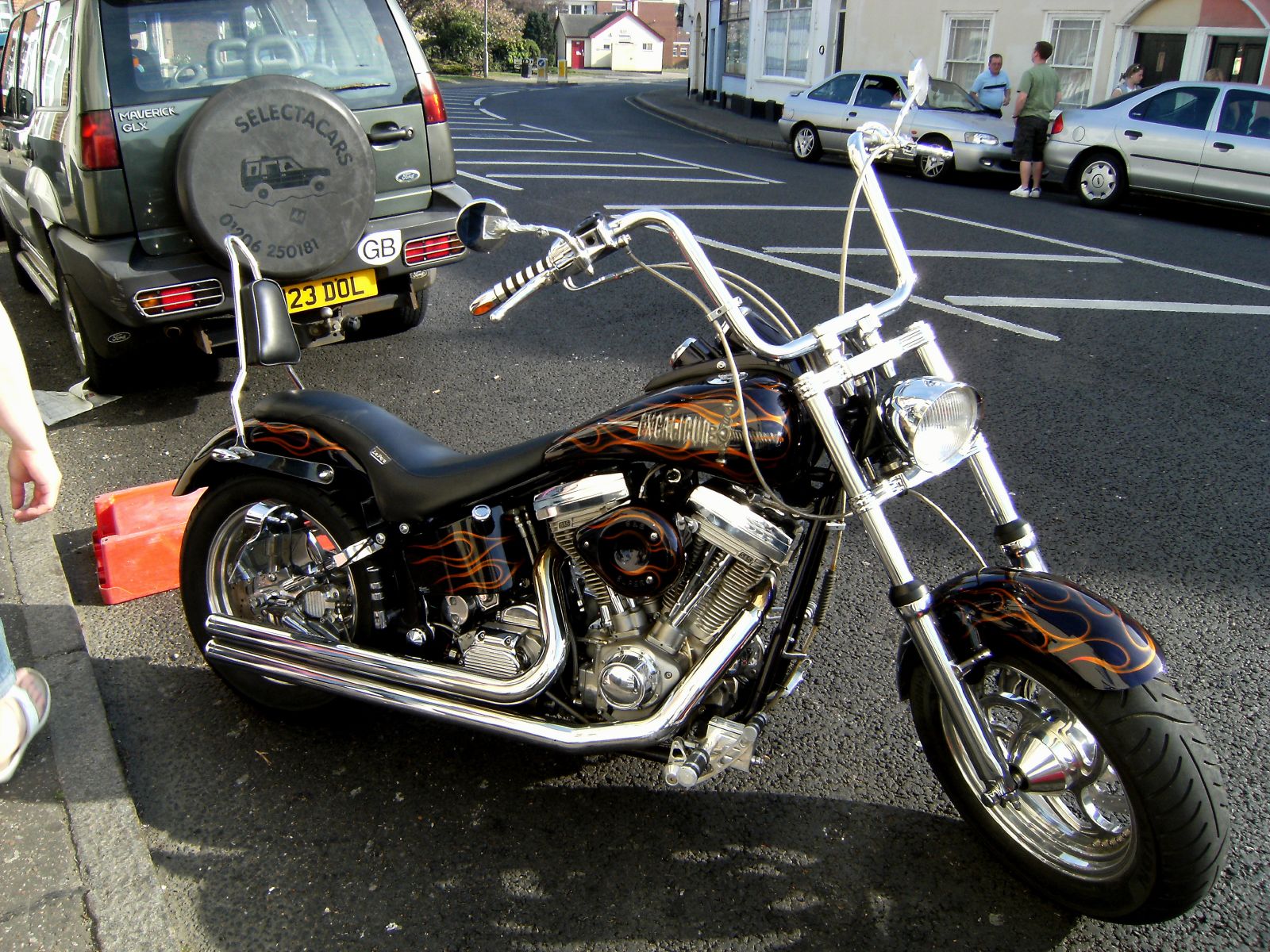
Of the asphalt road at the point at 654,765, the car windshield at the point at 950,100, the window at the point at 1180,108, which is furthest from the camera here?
the car windshield at the point at 950,100

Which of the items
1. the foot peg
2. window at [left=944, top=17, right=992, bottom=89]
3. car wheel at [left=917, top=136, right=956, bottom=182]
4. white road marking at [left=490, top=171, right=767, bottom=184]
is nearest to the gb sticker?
the foot peg

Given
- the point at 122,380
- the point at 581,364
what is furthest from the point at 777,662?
the point at 122,380

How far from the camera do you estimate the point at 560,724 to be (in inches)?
100.0

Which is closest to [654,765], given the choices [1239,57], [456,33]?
[1239,57]

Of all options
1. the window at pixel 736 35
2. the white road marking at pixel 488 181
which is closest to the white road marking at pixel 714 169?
the white road marking at pixel 488 181

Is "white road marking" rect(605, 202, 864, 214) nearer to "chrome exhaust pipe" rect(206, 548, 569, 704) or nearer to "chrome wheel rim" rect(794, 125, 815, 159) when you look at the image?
"chrome wheel rim" rect(794, 125, 815, 159)

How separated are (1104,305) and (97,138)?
609cm

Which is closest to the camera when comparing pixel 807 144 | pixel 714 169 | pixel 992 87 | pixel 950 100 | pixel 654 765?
pixel 654 765

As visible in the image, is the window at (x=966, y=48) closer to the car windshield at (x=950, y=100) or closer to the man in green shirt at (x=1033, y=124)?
the car windshield at (x=950, y=100)

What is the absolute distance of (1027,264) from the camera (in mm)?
8461

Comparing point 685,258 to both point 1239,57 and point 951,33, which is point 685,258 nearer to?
point 1239,57

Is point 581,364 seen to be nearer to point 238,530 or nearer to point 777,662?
point 238,530

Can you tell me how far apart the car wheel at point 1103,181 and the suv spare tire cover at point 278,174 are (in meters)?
9.79

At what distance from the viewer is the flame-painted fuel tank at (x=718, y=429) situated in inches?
86.7
